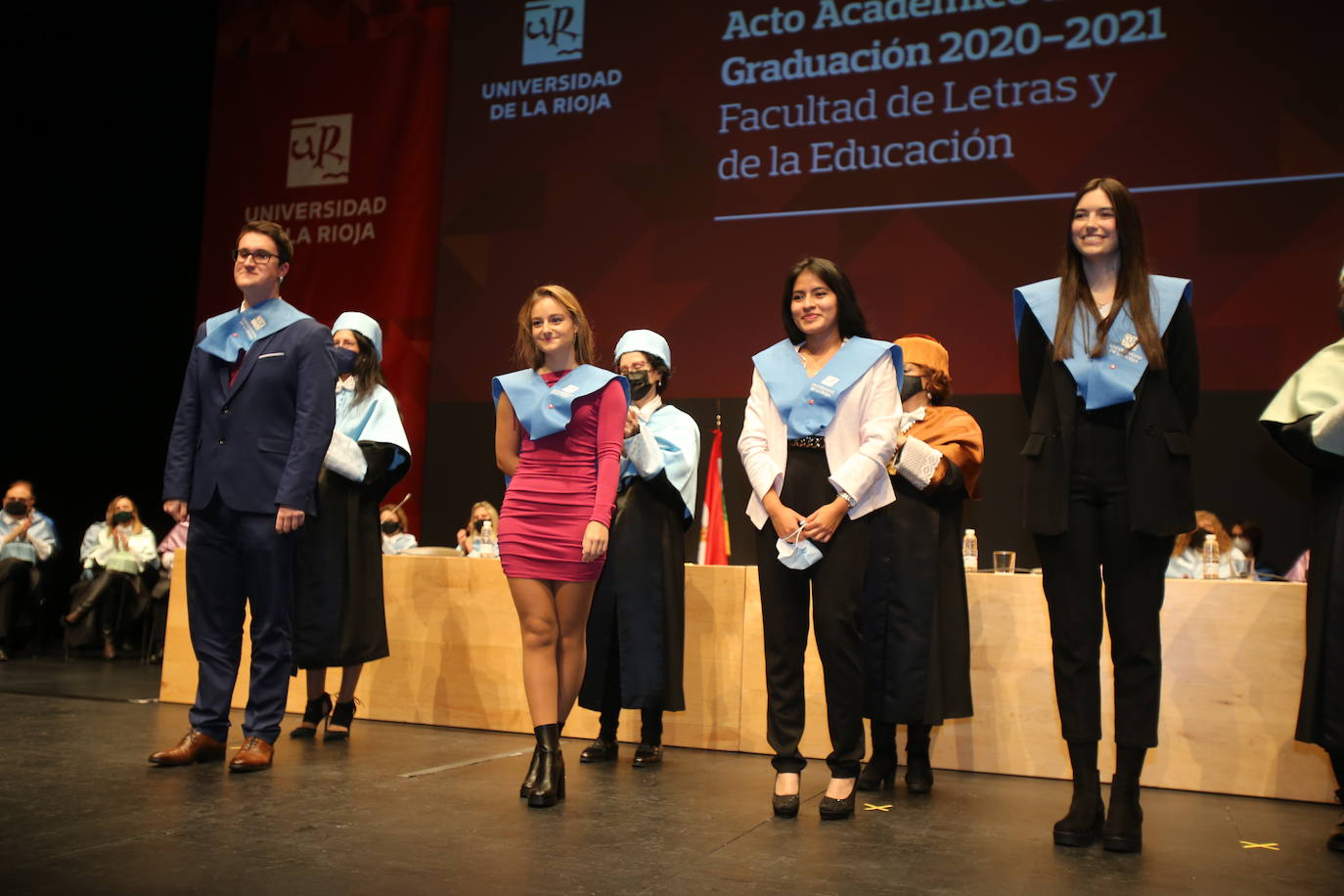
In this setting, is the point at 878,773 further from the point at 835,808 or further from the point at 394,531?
the point at 394,531

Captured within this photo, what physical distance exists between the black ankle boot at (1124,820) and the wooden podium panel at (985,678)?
108 cm

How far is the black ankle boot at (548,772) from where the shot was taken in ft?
9.02

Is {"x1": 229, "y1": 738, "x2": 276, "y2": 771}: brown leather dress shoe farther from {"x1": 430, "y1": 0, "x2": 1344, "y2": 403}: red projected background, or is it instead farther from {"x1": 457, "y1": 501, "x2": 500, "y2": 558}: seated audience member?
{"x1": 430, "y1": 0, "x2": 1344, "y2": 403}: red projected background

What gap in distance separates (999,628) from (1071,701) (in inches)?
46.8

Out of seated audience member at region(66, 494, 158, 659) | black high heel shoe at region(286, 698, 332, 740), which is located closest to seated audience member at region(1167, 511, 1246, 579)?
black high heel shoe at region(286, 698, 332, 740)

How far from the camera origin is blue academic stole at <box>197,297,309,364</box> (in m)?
3.25

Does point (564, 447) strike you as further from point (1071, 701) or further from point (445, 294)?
point (445, 294)

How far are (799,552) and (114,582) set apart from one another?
6.01 meters

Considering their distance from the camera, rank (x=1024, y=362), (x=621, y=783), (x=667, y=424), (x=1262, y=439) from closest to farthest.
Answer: (x=1024, y=362), (x=621, y=783), (x=667, y=424), (x=1262, y=439)

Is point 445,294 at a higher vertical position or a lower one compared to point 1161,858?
higher

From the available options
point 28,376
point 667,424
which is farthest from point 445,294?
point 667,424

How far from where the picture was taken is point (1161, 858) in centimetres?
242

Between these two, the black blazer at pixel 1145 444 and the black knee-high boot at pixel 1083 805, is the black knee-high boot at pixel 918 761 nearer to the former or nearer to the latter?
the black knee-high boot at pixel 1083 805

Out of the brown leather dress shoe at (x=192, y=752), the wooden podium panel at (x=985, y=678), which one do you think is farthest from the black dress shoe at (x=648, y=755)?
the brown leather dress shoe at (x=192, y=752)
